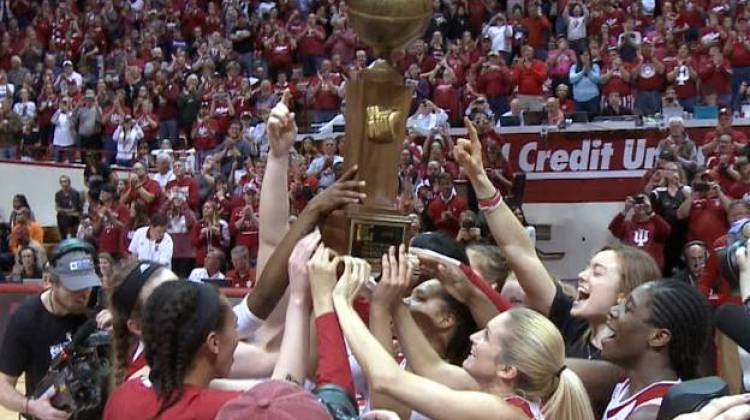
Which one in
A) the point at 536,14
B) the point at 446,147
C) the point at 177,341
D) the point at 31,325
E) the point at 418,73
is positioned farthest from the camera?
the point at 536,14

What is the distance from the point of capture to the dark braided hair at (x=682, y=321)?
3.68m

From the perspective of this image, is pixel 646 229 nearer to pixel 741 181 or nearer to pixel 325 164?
pixel 741 181

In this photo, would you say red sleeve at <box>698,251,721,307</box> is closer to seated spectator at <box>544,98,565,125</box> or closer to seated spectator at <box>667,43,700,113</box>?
seated spectator at <box>544,98,565,125</box>

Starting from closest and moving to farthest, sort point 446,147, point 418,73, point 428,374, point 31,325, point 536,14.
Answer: point 428,374, point 31,325, point 446,147, point 418,73, point 536,14

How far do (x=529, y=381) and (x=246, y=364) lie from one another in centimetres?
90

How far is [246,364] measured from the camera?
386 cm

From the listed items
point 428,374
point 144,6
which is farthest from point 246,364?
point 144,6

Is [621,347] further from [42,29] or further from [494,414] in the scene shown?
[42,29]

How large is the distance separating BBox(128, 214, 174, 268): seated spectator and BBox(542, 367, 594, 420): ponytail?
44.2 feet

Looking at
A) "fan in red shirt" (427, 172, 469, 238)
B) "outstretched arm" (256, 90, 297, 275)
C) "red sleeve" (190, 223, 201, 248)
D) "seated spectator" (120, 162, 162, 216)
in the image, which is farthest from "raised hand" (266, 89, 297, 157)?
"seated spectator" (120, 162, 162, 216)

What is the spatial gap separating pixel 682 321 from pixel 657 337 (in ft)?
0.27

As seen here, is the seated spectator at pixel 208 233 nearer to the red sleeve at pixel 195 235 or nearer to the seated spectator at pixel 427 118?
the red sleeve at pixel 195 235

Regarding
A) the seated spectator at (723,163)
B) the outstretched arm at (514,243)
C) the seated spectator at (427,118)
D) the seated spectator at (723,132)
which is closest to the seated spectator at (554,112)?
the seated spectator at (427,118)

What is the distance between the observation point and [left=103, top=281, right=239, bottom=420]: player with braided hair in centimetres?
320
